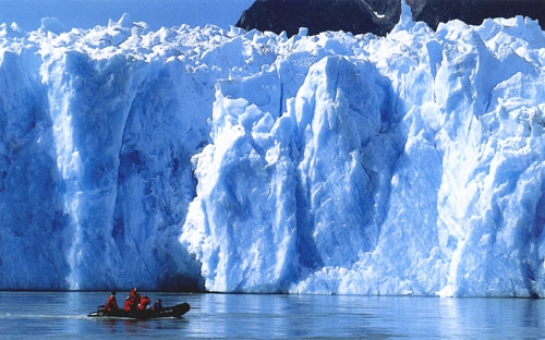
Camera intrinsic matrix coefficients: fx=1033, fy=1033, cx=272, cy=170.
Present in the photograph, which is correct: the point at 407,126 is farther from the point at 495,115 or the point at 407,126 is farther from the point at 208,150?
the point at 208,150

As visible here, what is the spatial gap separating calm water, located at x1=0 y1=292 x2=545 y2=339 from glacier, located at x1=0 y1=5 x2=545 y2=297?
7.07ft

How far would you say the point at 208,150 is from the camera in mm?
41000

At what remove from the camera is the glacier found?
36875 mm

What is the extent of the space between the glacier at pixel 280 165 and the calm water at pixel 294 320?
7.07 ft

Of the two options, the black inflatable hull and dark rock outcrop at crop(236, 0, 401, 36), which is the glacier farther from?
dark rock outcrop at crop(236, 0, 401, 36)

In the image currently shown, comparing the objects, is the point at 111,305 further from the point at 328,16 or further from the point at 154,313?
the point at 328,16

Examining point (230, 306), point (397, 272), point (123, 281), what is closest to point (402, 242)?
point (397, 272)

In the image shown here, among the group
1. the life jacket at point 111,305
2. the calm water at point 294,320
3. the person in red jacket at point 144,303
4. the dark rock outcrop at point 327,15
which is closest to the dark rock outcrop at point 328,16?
the dark rock outcrop at point 327,15

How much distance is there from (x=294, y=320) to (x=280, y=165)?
12.9m

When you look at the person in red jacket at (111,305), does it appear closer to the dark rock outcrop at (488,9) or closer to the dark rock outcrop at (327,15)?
the dark rock outcrop at (488,9)

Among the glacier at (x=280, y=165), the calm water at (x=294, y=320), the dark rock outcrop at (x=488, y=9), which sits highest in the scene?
the dark rock outcrop at (x=488, y=9)

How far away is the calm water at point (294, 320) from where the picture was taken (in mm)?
23328

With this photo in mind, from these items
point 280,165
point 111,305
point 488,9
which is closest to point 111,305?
point 111,305

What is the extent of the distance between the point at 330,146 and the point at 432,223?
16.0ft
